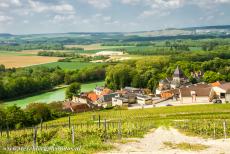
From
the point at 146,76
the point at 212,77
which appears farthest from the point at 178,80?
the point at 146,76

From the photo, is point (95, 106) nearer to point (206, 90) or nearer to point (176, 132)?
point (206, 90)

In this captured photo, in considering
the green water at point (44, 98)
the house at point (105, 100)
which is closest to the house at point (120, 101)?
the house at point (105, 100)

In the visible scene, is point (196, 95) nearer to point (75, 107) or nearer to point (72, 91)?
point (75, 107)

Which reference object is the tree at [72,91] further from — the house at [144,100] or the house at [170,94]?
the house at [170,94]

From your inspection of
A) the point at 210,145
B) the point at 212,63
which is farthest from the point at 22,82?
the point at 210,145

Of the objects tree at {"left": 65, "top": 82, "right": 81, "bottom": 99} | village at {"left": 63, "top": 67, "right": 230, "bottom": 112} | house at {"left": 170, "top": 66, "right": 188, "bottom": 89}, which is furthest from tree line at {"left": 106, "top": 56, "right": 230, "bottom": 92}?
tree at {"left": 65, "top": 82, "right": 81, "bottom": 99}

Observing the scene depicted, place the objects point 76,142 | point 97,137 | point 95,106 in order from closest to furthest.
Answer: point 76,142 → point 97,137 → point 95,106

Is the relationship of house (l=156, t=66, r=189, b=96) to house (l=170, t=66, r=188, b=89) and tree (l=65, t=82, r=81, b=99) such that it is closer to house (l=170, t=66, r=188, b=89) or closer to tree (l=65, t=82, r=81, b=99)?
house (l=170, t=66, r=188, b=89)
